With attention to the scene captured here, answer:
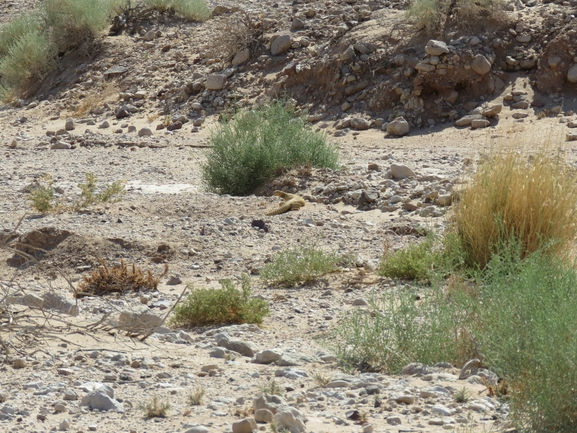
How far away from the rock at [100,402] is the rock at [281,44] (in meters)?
13.2

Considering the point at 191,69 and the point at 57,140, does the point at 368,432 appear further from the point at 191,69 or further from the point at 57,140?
the point at 191,69

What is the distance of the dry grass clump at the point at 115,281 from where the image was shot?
593 cm

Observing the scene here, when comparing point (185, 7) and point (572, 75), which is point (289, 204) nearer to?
point (572, 75)

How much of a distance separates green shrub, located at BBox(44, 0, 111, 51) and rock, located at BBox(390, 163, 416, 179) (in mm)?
11899

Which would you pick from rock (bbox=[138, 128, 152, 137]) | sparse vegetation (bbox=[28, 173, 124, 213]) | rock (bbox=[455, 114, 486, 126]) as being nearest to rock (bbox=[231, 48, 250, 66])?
rock (bbox=[138, 128, 152, 137])

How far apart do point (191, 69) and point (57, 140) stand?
149 inches

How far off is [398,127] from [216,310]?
8.32 metres

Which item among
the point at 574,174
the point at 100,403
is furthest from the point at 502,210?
the point at 100,403

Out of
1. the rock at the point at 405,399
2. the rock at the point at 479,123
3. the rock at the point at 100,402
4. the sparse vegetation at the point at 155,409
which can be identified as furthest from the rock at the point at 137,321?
the rock at the point at 479,123

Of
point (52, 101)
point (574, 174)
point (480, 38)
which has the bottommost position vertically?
point (52, 101)

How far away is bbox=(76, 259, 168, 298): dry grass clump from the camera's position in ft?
19.4

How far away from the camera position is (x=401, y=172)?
30.2 ft

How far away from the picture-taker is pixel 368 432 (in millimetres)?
3066

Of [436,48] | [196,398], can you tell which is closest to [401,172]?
[436,48]
